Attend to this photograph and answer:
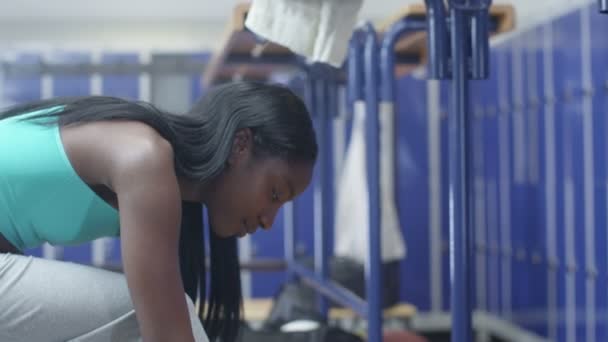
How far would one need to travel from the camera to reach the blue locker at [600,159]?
3077 mm

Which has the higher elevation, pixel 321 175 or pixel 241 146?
pixel 241 146

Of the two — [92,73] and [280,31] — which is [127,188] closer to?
[280,31]

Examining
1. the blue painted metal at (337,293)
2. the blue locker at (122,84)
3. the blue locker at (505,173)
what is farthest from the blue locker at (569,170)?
the blue locker at (122,84)

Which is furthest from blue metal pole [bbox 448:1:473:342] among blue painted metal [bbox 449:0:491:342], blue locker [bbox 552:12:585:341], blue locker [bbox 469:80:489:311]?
blue locker [bbox 469:80:489:311]

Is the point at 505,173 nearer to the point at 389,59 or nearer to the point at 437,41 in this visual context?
the point at 389,59

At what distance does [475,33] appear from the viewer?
170 cm

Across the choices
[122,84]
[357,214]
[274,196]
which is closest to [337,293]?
[274,196]

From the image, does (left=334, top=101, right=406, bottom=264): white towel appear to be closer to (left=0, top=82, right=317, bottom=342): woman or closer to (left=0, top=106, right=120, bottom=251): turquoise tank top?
(left=0, top=82, right=317, bottom=342): woman

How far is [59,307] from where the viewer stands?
1.24 m

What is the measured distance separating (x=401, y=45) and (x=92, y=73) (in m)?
1.76

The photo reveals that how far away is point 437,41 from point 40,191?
2.85ft

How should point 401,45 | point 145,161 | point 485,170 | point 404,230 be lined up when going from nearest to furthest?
1. point 145,161
2. point 401,45
3. point 485,170
4. point 404,230

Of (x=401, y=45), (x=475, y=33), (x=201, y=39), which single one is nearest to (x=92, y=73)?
(x=201, y=39)

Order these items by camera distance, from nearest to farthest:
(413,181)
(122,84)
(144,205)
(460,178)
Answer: (144,205) < (460,178) < (122,84) < (413,181)
